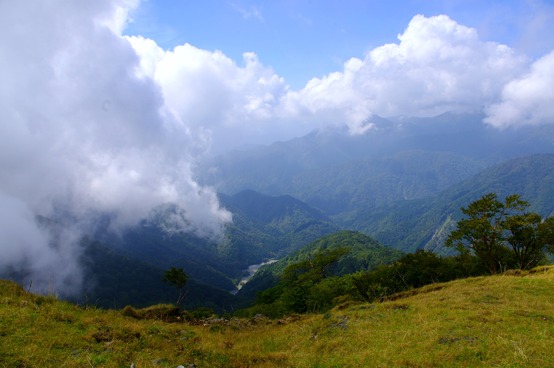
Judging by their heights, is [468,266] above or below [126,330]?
below

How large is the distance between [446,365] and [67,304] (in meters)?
16.4

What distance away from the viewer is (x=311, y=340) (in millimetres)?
15969

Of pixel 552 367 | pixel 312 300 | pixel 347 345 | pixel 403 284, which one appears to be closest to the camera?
pixel 552 367

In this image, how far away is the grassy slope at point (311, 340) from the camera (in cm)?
1029

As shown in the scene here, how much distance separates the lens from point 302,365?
12.1 metres

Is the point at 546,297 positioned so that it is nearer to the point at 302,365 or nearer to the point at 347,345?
the point at 347,345

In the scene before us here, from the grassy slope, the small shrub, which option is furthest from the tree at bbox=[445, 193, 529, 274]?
the small shrub

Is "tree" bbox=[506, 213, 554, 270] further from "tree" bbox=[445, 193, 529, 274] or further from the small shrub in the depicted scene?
the small shrub

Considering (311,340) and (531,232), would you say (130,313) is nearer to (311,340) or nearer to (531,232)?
(311,340)

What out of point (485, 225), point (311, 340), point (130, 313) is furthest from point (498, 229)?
point (130, 313)

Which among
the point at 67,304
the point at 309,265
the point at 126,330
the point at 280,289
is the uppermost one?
the point at 67,304

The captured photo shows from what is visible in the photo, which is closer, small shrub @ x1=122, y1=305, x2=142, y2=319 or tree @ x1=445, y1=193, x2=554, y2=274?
small shrub @ x1=122, y1=305, x2=142, y2=319

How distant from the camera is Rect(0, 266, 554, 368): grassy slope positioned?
33.8ft

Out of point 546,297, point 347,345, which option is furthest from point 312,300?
point 347,345
